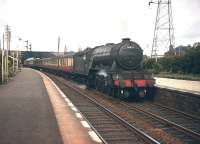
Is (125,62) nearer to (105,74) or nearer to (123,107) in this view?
(105,74)

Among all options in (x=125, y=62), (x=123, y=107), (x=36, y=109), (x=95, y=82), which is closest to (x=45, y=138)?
(x=36, y=109)

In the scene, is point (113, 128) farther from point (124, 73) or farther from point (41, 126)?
point (124, 73)

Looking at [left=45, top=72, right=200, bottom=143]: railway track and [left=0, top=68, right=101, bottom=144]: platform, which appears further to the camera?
[left=45, top=72, right=200, bottom=143]: railway track

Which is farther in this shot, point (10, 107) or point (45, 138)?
point (10, 107)

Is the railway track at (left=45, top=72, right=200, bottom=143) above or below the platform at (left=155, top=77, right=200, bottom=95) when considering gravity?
below

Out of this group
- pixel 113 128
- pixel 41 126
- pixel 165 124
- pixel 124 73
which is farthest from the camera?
pixel 124 73

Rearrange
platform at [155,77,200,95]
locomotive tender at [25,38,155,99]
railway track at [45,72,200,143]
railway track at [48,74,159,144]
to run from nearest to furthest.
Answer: railway track at [48,74,159,144]
railway track at [45,72,200,143]
platform at [155,77,200,95]
locomotive tender at [25,38,155,99]

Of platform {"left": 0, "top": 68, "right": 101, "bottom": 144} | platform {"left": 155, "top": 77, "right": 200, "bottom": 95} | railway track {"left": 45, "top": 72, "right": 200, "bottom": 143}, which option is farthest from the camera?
platform {"left": 155, "top": 77, "right": 200, "bottom": 95}

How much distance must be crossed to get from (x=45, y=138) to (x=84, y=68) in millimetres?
18771

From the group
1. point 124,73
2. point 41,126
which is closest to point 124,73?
point 124,73

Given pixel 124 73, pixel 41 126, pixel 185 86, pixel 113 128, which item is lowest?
pixel 113 128

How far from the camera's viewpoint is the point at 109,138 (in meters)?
10.0

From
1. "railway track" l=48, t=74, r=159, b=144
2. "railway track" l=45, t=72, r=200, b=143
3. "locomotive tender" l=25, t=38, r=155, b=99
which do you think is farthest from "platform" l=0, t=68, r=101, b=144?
"locomotive tender" l=25, t=38, r=155, b=99

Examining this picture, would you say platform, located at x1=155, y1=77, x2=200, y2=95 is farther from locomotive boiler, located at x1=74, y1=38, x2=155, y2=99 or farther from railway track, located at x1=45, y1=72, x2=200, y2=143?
railway track, located at x1=45, y1=72, x2=200, y2=143
